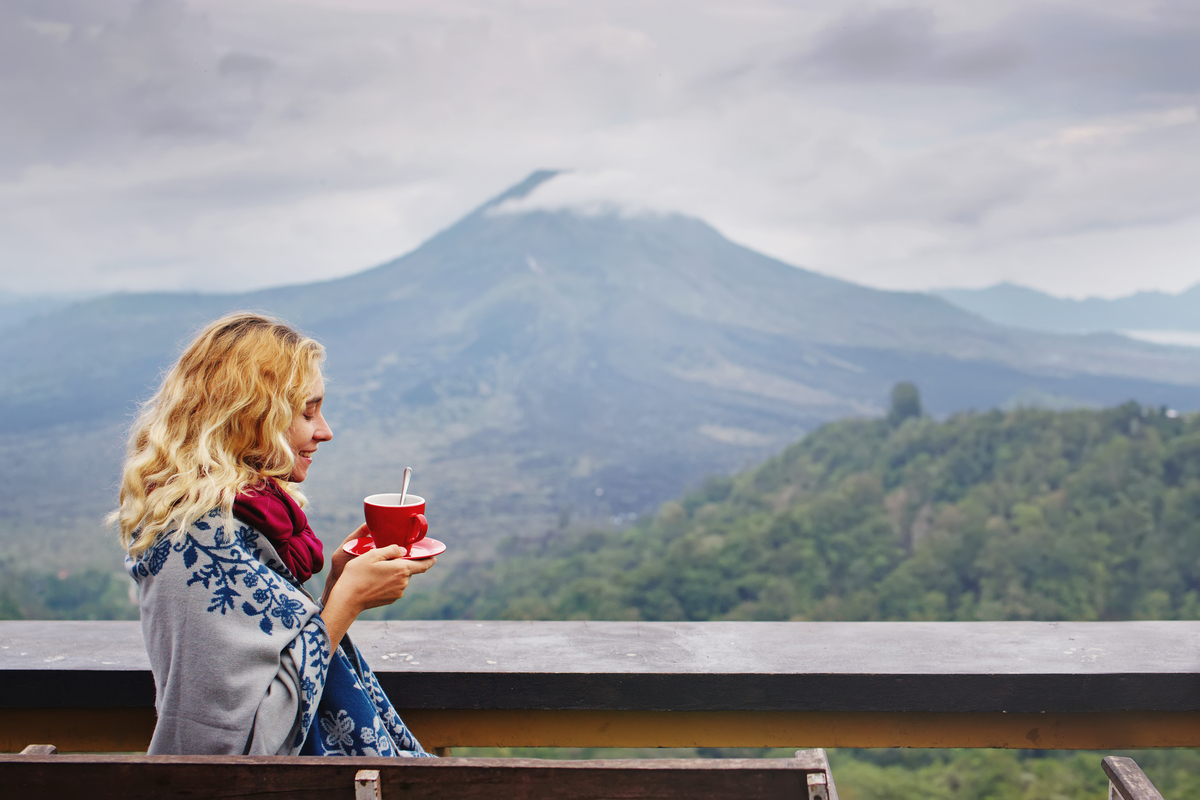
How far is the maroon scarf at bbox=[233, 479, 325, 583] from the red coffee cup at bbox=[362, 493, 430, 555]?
0.09m

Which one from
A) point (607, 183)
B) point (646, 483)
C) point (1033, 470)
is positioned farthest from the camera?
point (607, 183)

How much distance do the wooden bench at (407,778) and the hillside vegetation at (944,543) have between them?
84.8ft

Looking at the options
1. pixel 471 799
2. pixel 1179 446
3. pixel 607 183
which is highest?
pixel 607 183

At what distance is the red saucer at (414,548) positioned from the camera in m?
1.28

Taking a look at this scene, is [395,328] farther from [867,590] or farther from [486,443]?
[867,590]

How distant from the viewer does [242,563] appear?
114 cm

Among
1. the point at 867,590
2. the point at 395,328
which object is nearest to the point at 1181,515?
the point at 867,590

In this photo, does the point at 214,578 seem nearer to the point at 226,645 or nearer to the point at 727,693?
the point at 226,645

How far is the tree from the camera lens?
147 ft

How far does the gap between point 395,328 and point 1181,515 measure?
85384 mm

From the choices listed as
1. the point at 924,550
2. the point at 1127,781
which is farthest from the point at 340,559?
the point at 924,550

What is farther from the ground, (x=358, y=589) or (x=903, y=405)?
(x=358, y=589)

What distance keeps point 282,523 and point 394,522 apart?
15 cm

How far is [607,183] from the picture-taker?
427 ft
